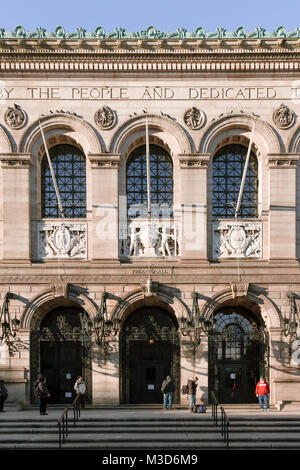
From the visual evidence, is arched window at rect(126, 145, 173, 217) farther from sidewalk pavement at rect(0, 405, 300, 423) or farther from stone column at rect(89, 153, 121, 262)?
sidewalk pavement at rect(0, 405, 300, 423)

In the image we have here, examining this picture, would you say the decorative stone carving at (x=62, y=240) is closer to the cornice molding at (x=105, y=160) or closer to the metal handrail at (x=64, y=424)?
the cornice molding at (x=105, y=160)

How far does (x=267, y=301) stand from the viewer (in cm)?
2517

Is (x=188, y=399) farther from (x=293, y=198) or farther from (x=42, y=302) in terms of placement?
(x=293, y=198)

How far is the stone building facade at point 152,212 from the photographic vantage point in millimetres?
25281

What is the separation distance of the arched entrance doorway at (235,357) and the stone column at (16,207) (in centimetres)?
932

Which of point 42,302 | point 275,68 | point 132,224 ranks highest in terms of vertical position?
point 275,68

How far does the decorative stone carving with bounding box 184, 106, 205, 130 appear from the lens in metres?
25.9

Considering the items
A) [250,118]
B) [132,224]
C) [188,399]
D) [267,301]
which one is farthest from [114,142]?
[188,399]

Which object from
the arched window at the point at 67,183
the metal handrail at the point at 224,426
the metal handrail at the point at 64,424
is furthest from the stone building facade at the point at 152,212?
the metal handrail at the point at 224,426

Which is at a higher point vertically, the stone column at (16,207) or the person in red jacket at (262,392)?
the stone column at (16,207)

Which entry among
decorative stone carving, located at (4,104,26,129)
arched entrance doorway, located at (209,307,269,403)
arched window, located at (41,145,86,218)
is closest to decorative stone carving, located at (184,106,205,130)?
arched window, located at (41,145,86,218)

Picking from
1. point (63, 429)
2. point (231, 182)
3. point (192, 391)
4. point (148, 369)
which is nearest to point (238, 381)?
point (192, 391)

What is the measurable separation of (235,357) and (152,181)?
901 centimetres

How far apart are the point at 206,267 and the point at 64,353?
761cm
